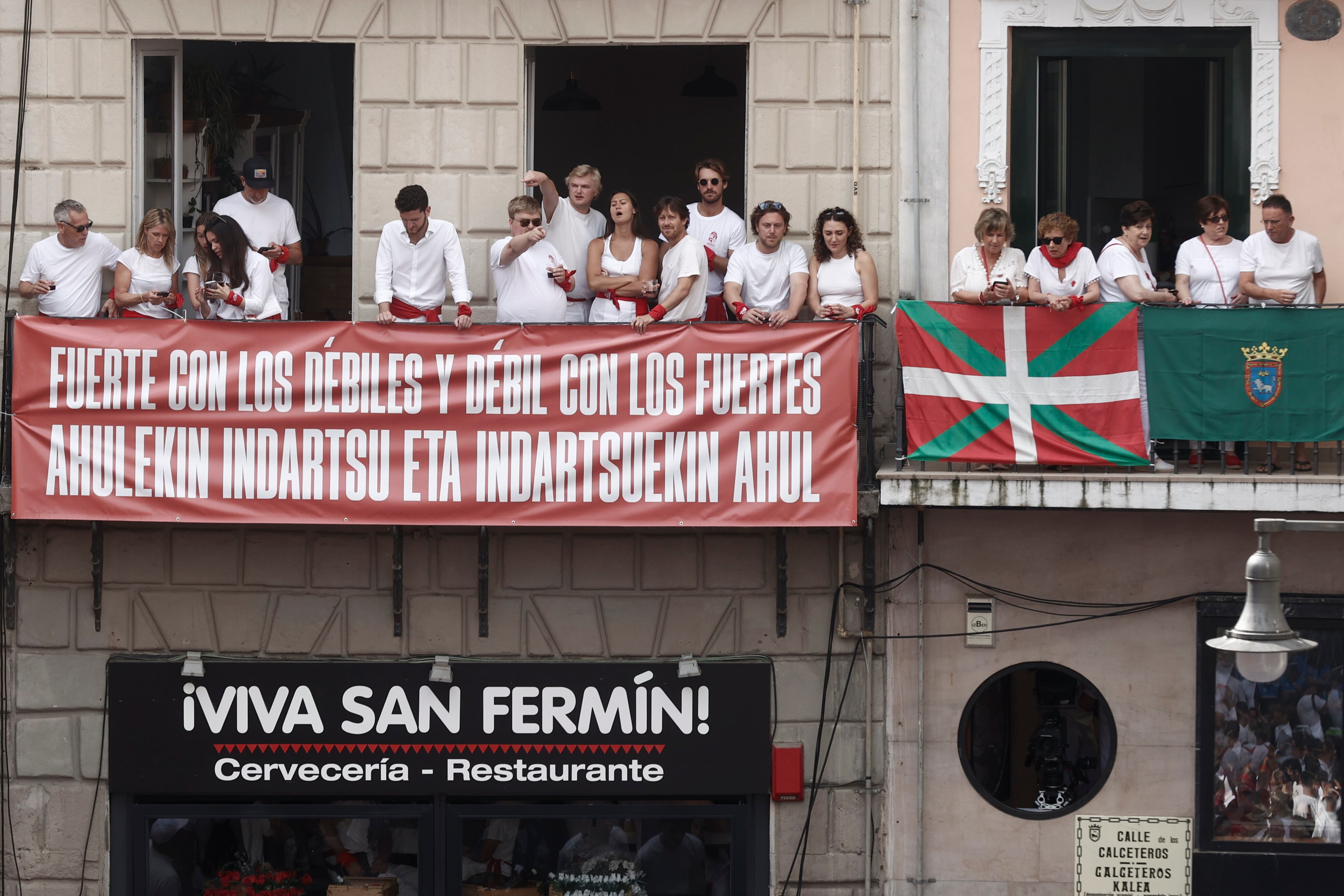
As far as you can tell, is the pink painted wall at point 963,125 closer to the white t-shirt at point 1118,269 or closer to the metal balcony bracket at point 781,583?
the white t-shirt at point 1118,269

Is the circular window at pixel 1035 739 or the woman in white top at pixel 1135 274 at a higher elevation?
the woman in white top at pixel 1135 274

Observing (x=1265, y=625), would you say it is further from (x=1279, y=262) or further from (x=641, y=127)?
(x=641, y=127)

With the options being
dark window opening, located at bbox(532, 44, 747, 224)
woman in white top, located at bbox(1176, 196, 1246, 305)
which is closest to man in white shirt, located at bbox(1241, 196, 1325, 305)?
woman in white top, located at bbox(1176, 196, 1246, 305)

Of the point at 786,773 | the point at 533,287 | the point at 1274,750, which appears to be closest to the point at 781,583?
the point at 786,773

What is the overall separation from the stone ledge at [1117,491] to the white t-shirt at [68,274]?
20.4 ft

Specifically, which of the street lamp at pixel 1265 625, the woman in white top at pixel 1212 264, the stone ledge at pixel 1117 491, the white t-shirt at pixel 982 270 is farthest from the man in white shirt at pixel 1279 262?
the street lamp at pixel 1265 625

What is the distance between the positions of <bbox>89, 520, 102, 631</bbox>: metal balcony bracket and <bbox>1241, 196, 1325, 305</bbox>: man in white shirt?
8.86 meters

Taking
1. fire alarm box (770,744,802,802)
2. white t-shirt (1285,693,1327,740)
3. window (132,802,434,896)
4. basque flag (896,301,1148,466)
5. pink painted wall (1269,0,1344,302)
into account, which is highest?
pink painted wall (1269,0,1344,302)

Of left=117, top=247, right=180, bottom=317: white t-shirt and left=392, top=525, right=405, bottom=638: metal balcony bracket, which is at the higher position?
left=117, top=247, right=180, bottom=317: white t-shirt

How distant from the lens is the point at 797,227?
39.8 ft

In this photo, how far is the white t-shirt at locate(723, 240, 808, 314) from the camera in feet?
38.5

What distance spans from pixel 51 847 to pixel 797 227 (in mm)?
7573

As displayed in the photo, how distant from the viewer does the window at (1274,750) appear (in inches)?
467

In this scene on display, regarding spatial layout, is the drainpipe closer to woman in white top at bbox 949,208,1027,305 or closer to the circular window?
the circular window
